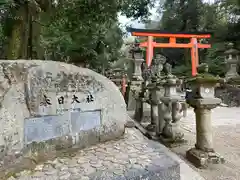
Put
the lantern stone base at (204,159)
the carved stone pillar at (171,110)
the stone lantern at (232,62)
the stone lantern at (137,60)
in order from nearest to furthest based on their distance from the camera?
the lantern stone base at (204,159), the carved stone pillar at (171,110), the stone lantern at (137,60), the stone lantern at (232,62)

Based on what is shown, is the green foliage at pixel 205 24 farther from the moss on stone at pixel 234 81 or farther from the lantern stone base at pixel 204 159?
the lantern stone base at pixel 204 159

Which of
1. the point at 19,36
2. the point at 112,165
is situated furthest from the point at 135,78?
the point at 112,165

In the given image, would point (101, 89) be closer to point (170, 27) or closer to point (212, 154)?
point (212, 154)

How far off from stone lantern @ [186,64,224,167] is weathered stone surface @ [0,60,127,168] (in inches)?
51.2

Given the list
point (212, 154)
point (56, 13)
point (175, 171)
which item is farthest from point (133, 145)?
point (56, 13)

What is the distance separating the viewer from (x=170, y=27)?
21.1 metres

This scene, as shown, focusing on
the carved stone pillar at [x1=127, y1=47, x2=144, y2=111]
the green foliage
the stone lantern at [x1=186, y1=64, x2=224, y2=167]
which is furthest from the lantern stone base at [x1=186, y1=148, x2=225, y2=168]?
the green foliage

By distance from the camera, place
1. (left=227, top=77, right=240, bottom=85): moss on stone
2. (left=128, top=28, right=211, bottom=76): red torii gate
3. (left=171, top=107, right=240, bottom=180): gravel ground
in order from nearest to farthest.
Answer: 1. (left=171, top=107, right=240, bottom=180): gravel ground
2. (left=227, top=77, right=240, bottom=85): moss on stone
3. (left=128, top=28, right=211, bottom=76): red torii gate

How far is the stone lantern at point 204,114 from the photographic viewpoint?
3.44m

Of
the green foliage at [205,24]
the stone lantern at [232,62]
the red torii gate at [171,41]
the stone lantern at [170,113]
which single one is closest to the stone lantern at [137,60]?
the red torii gate at [171,41]

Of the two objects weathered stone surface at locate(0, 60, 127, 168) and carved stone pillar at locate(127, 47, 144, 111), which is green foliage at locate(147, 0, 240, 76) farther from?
weathered stone surface at locate(0, 60, 127, 168)

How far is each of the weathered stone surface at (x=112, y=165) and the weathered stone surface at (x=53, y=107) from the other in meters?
0.23

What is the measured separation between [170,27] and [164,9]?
2.19 meters

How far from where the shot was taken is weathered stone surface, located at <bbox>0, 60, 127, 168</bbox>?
7.54 ft
